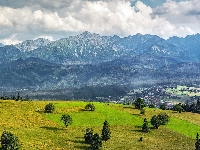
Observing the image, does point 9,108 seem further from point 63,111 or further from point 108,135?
point 108,135

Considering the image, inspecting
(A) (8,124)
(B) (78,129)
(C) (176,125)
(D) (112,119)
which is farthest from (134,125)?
(A) (8,124)

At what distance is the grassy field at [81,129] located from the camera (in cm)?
9119

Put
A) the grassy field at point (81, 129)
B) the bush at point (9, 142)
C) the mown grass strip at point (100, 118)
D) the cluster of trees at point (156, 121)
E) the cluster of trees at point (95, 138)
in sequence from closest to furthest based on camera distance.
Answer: the bush at point (9, 142) < the cluster of trees at point (95, 138) < the grassy field at point (81, 129) < the cluster of trees at point (156, 121) < the mown grass strip at point (100, 118)

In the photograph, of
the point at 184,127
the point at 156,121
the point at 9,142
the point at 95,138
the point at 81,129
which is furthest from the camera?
the point at 184,127

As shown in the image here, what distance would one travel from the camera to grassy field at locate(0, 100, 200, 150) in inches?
3590

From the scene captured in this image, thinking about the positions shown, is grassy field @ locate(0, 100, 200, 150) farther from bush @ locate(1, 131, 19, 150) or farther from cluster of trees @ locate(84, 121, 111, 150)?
bush @ locate(1, 131, 19, 150)

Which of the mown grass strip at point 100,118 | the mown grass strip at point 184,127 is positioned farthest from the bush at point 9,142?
the mown grass strip at point 184,127

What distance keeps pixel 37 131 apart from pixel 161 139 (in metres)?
48.3

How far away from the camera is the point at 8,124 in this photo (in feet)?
339

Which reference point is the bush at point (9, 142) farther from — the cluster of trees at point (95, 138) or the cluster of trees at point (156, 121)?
the cluster of trees at point (156, 121)

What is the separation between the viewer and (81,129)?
115 meters

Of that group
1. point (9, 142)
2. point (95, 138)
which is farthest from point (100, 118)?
point (9, 142)

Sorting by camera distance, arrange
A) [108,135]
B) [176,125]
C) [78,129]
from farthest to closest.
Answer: [176,125] < [78,129] < [108,135]

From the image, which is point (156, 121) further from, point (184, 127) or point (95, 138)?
point (95, 138)
